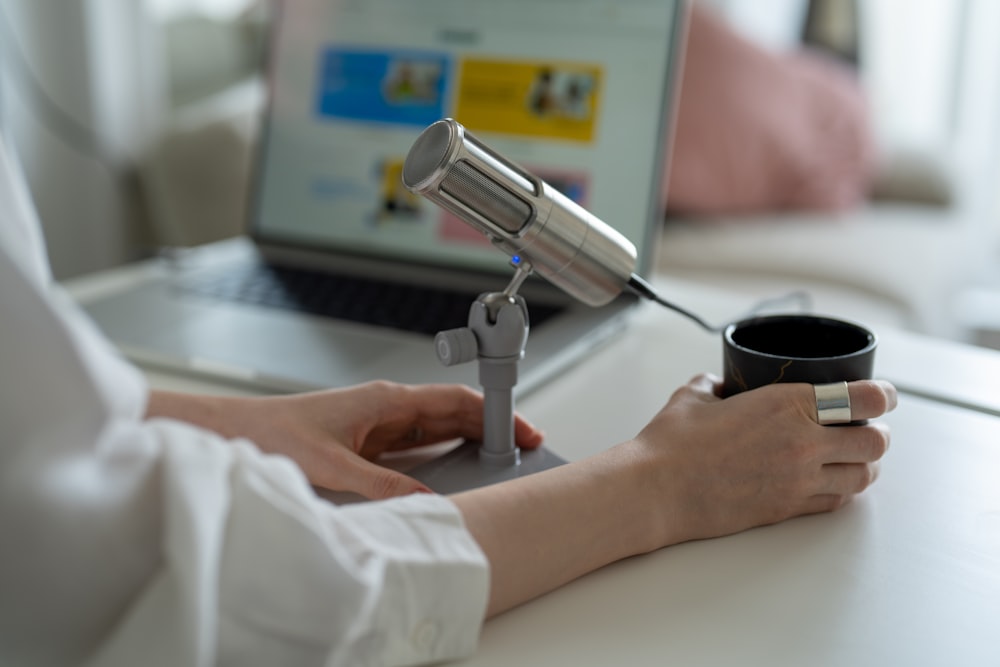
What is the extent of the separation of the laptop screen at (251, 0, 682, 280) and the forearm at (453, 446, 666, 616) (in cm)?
41

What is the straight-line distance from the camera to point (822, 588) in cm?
50

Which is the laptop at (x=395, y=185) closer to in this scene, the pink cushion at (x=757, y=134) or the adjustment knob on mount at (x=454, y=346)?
the adjustment knob on mount at (x=454, y=346)

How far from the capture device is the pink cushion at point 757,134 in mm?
1892

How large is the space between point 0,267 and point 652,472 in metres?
Answer: 0.33

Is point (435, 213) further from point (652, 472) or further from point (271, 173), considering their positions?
point (652, 472)

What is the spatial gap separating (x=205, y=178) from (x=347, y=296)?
30.4 inches

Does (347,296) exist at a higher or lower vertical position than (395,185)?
lower

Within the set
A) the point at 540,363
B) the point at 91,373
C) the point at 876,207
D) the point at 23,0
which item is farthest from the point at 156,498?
the point at 876,207

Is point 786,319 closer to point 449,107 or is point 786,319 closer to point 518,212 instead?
point 518,212

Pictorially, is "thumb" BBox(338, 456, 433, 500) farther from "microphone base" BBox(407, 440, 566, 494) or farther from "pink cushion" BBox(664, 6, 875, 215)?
"pink cushion" BBox(664, 6, 875, 215)

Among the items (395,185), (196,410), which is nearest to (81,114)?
(395,185)

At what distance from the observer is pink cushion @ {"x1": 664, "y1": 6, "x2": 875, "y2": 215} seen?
1892mm

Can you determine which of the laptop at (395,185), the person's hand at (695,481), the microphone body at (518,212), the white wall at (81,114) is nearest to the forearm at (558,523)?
the person's hand at (695,481)

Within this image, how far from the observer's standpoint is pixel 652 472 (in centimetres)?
54
